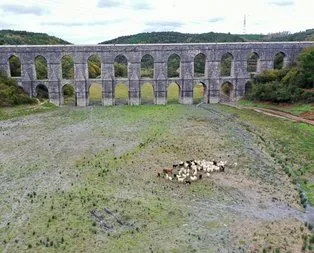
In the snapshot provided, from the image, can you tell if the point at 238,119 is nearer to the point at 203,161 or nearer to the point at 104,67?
the point at 203,161

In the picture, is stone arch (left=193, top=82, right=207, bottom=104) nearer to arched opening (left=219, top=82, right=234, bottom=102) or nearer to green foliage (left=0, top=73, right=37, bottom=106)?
arched opening (left=219, top=82, right=234, bottom=102)

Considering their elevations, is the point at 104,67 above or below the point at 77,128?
above

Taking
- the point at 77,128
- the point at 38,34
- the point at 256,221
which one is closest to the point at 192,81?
the point at 77,128

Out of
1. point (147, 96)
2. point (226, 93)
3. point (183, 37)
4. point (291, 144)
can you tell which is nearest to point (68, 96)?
point (147, 96)

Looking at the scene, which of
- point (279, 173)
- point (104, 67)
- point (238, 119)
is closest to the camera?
point (279, 173)

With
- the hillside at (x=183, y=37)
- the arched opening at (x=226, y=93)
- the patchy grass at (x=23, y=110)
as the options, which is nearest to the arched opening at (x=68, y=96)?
the patchy grass at (x=23, y=110)

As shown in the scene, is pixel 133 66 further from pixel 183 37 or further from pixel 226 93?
pixel 183 37
